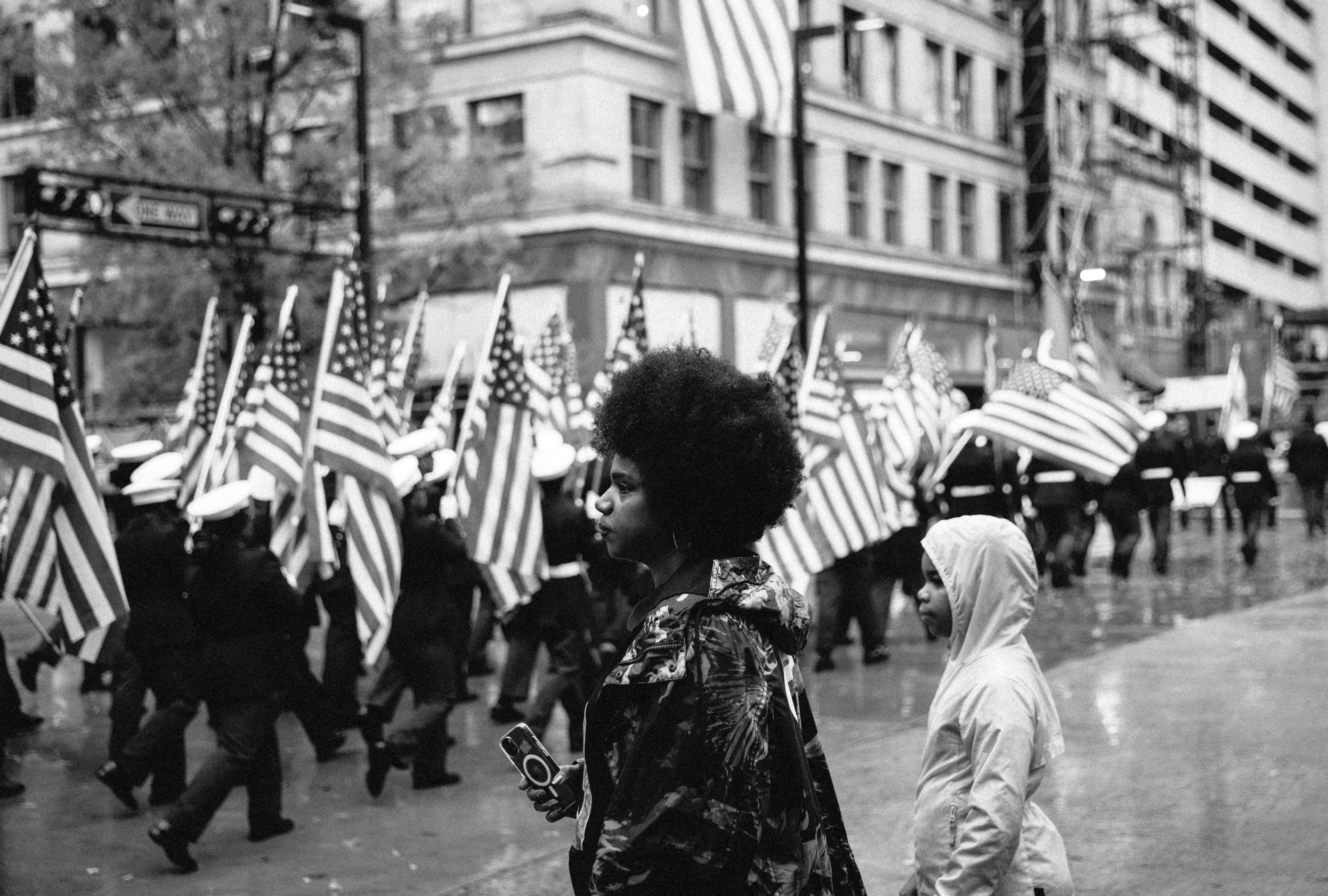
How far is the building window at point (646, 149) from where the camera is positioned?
97.6 ft

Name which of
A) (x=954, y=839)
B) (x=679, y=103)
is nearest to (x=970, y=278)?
(x=679, y=103)

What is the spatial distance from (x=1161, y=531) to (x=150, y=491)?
1323cm

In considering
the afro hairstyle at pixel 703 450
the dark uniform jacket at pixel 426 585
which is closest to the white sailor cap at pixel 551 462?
the dark uniform jacket at pixel 426 585

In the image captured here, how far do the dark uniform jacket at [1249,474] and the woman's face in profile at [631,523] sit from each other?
18227mm

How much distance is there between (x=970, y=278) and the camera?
129 feet

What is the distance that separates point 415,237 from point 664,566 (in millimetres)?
23597

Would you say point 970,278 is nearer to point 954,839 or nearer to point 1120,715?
point 1120,715

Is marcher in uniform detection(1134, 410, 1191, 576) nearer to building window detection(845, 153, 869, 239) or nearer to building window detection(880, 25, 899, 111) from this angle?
building window detection(845, 153, 869, 239)

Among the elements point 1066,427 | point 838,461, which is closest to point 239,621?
point 838,461

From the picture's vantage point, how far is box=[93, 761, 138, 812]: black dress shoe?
8219 mm

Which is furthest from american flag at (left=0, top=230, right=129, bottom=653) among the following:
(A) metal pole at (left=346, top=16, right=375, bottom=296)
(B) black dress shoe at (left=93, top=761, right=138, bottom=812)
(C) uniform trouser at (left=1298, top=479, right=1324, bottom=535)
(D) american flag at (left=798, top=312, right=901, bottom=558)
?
(C) uniform trouser at (left=1298, top=479, right=1324, bottom=535)

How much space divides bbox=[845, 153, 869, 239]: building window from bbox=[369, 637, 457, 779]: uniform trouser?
27.4 m

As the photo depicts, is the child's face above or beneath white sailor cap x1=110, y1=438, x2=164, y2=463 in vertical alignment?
beneath

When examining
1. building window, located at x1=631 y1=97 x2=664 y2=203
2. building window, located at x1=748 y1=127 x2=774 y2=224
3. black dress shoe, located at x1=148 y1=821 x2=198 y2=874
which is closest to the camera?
black dress shoe, located at x1=148 y1=821 x2=198 y2=874
